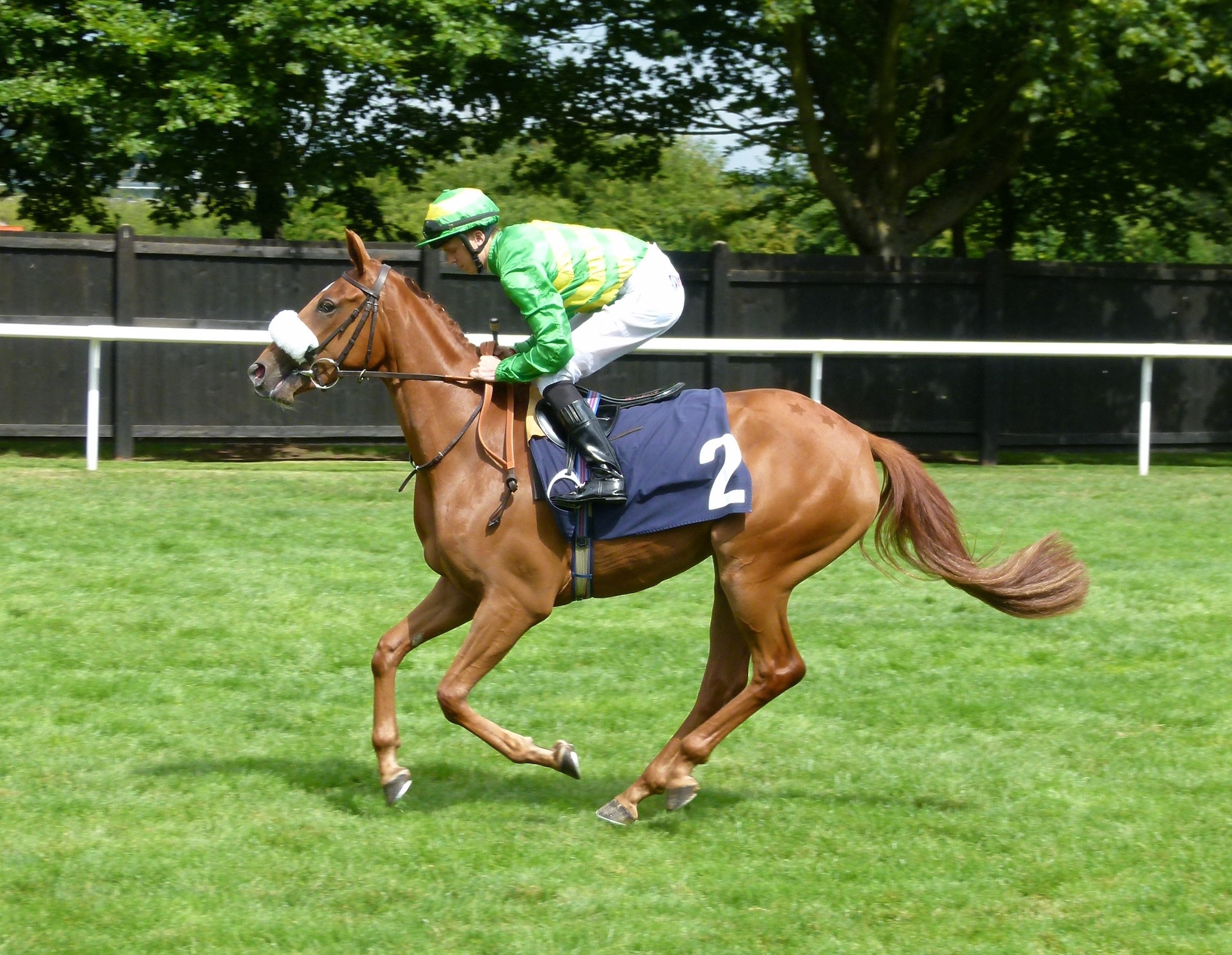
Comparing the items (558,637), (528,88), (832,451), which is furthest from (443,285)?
(832,451)

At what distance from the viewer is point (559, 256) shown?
5031 millimetres

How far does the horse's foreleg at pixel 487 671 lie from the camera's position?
4820 millimetres

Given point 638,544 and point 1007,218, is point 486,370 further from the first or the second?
point 1007,218

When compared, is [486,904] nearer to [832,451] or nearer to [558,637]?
[832,451]

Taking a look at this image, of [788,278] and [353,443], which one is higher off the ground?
[788,278]

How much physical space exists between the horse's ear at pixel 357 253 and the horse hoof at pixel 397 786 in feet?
5.55

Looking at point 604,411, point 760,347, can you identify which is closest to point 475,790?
point 604,411

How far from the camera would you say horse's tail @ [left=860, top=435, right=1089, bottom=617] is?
17.1ft

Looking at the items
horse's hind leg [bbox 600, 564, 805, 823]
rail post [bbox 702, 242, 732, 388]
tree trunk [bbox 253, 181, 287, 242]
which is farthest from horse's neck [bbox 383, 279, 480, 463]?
tree trunk [bbox 253, 181, 287, 242]

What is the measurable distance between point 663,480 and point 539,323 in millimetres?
660

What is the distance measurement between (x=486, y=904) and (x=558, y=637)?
3086 mm

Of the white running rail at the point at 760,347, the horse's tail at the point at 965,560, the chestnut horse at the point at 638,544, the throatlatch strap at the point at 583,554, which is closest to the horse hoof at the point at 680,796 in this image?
the chestnut horse at the point at 638,544

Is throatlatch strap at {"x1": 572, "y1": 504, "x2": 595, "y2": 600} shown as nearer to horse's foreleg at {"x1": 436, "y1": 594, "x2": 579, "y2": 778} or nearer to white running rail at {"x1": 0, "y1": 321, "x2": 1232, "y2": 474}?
horse's foreleg at {"x1": 436, "y1": 594, "x2": 579, "y2": 778}

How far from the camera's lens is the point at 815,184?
1809 centimetres
